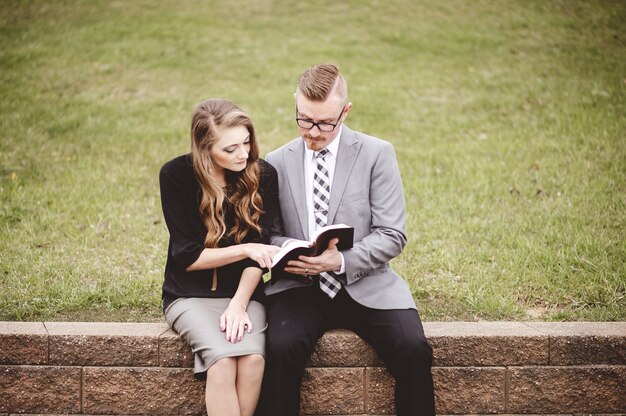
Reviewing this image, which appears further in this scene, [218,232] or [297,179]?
[297,179]

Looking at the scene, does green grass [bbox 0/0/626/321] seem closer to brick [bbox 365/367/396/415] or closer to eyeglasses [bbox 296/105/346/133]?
brick [bbox 365/367/396/415]

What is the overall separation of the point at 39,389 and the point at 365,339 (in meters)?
1.89

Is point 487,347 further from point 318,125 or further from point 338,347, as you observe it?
point 318,125

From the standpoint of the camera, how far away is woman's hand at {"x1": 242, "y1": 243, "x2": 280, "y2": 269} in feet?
11.2

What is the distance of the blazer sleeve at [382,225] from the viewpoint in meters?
3.52

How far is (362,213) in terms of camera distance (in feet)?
12.1

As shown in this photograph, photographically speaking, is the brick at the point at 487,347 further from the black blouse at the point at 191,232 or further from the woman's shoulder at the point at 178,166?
the woman's shoulder at the point at 178,166

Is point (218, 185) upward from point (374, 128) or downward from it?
upward

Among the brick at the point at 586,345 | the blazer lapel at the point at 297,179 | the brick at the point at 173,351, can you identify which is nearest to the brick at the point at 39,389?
the brick at the point at 173,351

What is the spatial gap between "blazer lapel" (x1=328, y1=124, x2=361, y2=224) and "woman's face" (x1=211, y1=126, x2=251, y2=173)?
536mm

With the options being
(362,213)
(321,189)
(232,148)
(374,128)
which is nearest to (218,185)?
(232,148)

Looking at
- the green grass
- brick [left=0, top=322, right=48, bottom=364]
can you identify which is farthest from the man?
brick [left=0, top=322, right=48, bottom=364]

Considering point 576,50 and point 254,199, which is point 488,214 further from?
point 576,50

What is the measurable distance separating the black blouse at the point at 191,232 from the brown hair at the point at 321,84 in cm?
51
